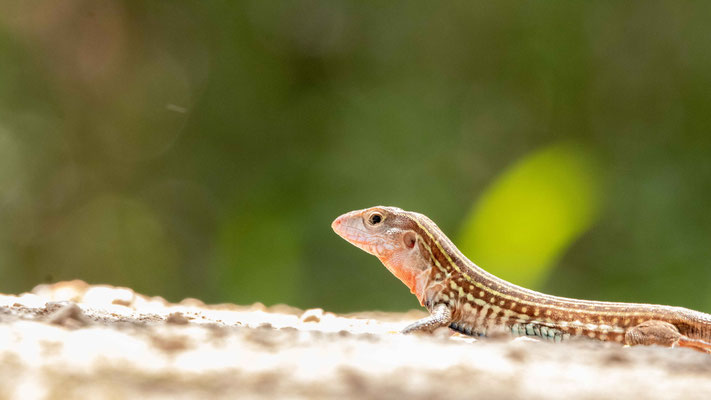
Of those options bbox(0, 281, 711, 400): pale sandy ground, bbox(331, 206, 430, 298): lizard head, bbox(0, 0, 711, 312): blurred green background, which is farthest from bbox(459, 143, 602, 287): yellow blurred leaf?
bbox(0, 281, 711, 400): pale sandy ground

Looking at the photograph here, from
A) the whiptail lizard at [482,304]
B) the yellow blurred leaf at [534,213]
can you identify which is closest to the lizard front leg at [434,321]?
the whiptail lizard at [482,304]

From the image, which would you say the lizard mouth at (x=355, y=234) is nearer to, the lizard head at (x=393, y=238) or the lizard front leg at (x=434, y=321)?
the lizard head at (x=393, y=238)

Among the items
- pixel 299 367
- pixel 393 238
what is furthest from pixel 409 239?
pixel 299 367

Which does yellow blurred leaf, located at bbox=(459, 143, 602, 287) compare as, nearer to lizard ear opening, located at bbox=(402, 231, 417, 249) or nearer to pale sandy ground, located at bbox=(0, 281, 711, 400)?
lizard ear opening, located at bbox=(402, 231, 417, 249)

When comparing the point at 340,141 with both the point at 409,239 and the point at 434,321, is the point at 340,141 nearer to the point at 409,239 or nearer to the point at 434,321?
the point at 409,239

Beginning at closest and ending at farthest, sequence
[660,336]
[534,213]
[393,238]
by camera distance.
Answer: [660,336] → [393,238] → [534,213]

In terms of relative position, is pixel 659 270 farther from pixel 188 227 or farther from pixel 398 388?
pixel 398 388

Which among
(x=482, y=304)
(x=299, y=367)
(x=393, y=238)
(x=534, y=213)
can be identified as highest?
(x=534, y=213)
